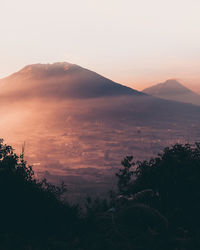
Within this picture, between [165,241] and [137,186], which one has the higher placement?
[137,186]

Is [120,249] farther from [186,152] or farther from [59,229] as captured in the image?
[186,152]

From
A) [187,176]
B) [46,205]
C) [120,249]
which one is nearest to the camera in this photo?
[120,249]

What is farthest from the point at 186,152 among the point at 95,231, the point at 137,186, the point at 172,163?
the point at 95,231

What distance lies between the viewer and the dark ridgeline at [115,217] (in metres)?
9.97

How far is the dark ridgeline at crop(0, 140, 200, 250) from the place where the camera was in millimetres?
9969

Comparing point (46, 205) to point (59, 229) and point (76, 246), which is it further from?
point (76, 246)

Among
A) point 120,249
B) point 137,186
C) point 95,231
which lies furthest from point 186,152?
point 120,249

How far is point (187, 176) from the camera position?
1382 cm

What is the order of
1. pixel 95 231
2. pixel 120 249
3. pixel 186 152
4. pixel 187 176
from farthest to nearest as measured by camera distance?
1. pixel 186 152
2. pixel 187 176
3. pixel 95 231
4. pixel 120 249

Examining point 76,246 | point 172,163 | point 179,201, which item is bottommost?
point 76,246

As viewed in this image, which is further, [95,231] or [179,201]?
[179,201]

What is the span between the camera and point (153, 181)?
14.6 metres

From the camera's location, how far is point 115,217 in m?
10.6

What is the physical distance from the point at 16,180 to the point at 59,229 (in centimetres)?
246
